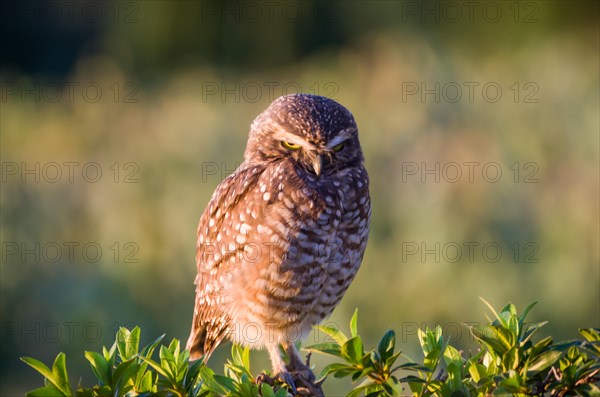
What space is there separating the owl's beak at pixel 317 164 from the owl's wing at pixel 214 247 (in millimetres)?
242

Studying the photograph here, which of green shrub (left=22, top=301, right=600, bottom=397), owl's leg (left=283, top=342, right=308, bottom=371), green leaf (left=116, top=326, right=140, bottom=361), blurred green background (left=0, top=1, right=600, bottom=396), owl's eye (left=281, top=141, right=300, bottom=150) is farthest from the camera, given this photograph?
blurred green background (left=0, top=1, right=600, bottom=396)

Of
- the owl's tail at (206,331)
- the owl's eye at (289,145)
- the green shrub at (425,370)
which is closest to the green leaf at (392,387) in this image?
the green shrub at (425,370)

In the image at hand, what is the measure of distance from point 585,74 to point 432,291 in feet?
8.19

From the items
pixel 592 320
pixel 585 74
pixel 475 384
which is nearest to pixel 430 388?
pixel 475 384

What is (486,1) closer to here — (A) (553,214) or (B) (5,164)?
(A) (553,214)

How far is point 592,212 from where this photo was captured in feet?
19.4

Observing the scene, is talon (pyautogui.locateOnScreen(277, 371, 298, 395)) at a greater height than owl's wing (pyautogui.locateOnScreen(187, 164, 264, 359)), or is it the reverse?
owl's wing (pyautogui.locateOnScreen(187, 164, 264, 359))

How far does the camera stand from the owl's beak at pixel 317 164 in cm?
293

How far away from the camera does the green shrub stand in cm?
180

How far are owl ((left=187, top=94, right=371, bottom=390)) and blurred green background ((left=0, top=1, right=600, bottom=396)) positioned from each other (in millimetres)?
2187

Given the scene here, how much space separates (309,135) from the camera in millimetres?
2914

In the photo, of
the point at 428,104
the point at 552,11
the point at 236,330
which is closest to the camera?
the point at 236,330

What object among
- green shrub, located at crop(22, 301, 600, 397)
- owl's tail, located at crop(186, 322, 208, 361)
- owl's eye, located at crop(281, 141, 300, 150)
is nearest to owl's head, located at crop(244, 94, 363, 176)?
owl's eye, located at crop(281, 141, 300, 150)

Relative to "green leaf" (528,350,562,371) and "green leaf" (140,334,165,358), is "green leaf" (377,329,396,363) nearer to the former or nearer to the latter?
"green leaf" (528,350,562,371)
